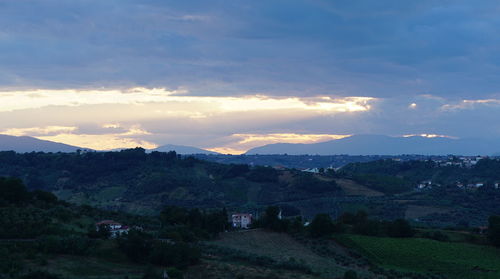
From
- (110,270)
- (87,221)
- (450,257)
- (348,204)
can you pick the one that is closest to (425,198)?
(348,204)

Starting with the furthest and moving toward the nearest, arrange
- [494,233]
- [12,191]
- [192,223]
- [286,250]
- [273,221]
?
[273,221] < [192,223] < [494,233] < [12,191] < [286,250]

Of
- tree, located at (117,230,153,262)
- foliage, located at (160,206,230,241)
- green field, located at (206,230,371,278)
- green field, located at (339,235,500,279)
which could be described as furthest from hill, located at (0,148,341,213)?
tree, located at (117,230,153,262)

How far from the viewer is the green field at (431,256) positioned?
5547cm

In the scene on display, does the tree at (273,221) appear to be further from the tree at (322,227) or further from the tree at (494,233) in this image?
the tree at (494,233)

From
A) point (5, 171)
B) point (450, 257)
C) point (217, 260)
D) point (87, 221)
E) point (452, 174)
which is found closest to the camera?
point (217, 260)

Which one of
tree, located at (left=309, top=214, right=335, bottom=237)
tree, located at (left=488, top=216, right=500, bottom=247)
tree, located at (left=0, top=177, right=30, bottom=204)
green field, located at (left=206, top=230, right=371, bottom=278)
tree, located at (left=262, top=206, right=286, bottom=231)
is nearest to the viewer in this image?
green field, located at (left=206, top=230, right=371, bottom=278)

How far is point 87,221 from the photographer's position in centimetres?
6456

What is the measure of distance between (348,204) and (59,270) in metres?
90.7

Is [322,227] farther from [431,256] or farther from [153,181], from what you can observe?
[153,181]

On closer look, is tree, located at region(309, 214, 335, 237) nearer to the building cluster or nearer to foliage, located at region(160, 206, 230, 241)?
foliage, located at region(160, 206, 230, 241)

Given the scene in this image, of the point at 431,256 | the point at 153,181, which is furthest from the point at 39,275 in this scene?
the point at 153,181

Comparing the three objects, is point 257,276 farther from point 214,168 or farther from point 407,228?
point 214,168

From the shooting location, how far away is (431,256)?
60844mm

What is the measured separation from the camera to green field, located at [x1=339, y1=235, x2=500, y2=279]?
182 ft
